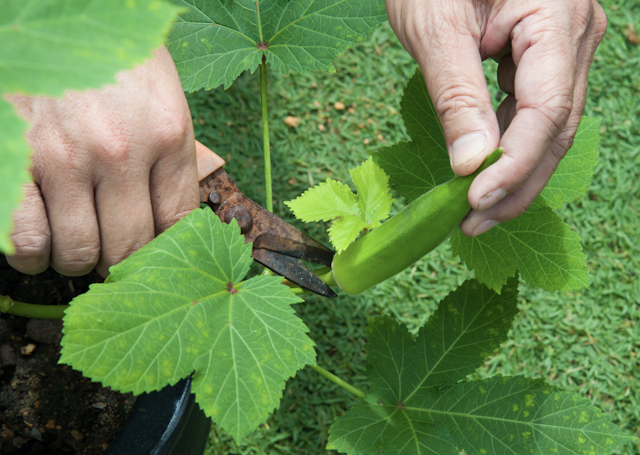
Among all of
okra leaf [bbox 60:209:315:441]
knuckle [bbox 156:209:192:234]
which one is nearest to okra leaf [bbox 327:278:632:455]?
okra leaf [bbox 60:209:315:441]

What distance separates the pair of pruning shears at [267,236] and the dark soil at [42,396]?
1.71 ft

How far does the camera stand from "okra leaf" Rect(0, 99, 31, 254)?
Result: 0.38 m

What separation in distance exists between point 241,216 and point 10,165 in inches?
29.4

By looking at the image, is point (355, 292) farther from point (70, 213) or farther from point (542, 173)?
point (70, 213)

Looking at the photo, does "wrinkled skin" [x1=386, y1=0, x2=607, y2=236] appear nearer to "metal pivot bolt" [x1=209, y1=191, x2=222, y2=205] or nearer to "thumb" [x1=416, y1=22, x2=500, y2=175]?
"thumb" [x1=416, y1=22, x2=500, y2=175]

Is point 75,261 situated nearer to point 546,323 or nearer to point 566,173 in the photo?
point 566,173

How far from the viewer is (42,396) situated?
122 cm

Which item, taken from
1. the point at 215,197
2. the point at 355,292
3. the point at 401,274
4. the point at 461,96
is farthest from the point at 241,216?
the point at 401,274

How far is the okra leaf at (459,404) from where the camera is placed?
1.13 m

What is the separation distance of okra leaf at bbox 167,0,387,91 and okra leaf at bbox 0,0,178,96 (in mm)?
775

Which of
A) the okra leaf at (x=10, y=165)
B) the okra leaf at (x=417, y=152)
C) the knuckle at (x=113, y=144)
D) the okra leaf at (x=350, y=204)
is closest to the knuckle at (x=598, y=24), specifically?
the okra leaf at (x=417, y=152)

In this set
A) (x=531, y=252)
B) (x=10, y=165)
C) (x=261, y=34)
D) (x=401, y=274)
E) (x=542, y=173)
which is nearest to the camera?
(x=10, y=165)

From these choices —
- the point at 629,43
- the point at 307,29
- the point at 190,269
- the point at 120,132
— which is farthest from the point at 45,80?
the point at 629,43

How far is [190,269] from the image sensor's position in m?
0.97
